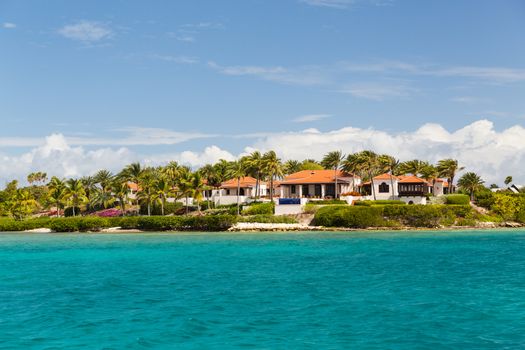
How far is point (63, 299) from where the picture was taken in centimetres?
2991

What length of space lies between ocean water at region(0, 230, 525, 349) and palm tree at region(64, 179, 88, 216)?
59.3 metres

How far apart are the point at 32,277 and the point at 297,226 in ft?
182

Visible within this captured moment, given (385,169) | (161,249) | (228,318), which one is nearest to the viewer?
(228,318)

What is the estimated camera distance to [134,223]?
9619 centimetres

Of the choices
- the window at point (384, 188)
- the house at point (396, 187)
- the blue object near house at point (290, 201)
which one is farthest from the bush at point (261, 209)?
the window at point (384, 188)

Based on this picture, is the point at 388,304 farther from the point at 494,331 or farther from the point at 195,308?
the point at 195,308

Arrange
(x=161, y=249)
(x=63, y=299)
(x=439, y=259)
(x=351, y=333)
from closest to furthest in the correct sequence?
(x=351, y=333) → (x=63, y=299) → (x=439, y=259) → (x=161, y=249)

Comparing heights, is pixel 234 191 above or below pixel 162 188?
below

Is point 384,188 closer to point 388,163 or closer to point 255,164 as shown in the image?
point 388,163

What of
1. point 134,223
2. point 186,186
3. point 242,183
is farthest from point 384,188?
point 134,223

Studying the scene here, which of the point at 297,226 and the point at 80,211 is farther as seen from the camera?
the point at 80,211

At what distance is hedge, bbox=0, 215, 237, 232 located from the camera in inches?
3590

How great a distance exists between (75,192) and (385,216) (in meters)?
64.7

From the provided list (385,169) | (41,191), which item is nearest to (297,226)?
(385,169)
